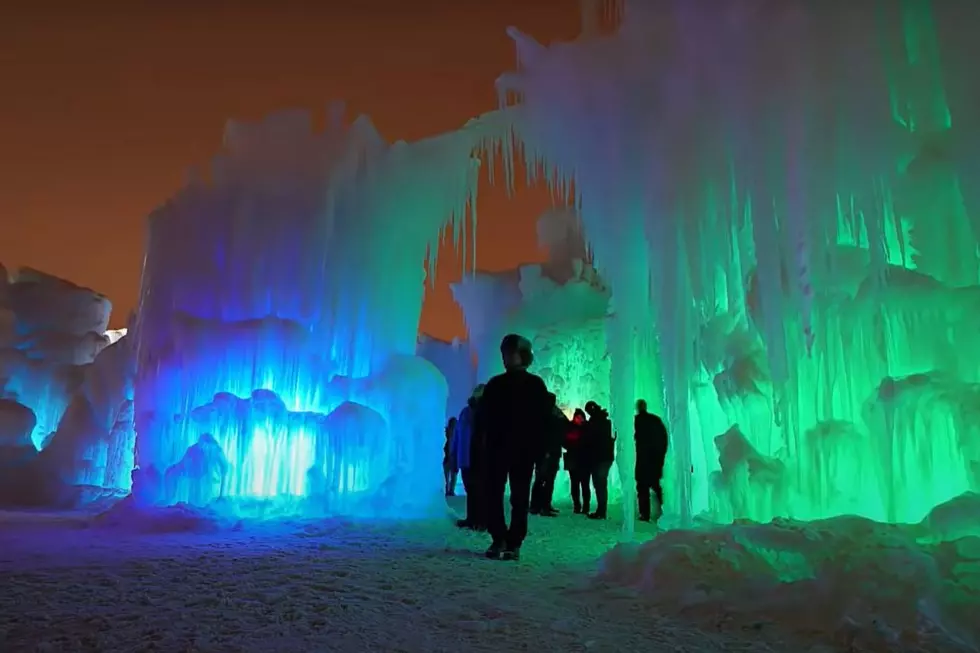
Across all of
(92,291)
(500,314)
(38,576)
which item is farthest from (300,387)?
(92,291)

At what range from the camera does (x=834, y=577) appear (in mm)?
3541

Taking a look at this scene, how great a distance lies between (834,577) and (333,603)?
2.58 m

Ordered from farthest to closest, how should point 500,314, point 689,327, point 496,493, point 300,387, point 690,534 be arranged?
point 500,314, point 300,387, point 689,327, point 496,493, point 690,534

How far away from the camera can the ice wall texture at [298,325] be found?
9109 millimetres

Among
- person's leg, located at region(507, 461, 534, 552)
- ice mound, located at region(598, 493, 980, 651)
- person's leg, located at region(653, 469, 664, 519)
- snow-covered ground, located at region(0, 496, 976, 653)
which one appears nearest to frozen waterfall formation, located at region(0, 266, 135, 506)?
snow-covered ground, located at region(0, 496, 976, 653)

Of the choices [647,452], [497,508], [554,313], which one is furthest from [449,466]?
[497,508]

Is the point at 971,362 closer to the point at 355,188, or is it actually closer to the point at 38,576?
the point at 38,576

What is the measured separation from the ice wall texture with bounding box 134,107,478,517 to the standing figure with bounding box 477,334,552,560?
399 centimetres

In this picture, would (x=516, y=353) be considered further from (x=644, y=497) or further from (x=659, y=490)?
(x=659, y=490)

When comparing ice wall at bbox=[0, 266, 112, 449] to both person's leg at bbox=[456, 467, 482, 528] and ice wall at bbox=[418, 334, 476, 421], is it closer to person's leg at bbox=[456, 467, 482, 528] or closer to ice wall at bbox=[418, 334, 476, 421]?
ice wall at bbox=[418, 334, 476, 421]

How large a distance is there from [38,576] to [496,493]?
121 inches

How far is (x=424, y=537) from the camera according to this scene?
6930mm

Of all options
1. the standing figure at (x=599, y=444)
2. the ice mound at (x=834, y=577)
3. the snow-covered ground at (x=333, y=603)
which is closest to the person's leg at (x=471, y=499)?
the snow-covered ground at (x=333, y=603)

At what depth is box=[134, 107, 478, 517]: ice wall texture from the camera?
9109 mm
